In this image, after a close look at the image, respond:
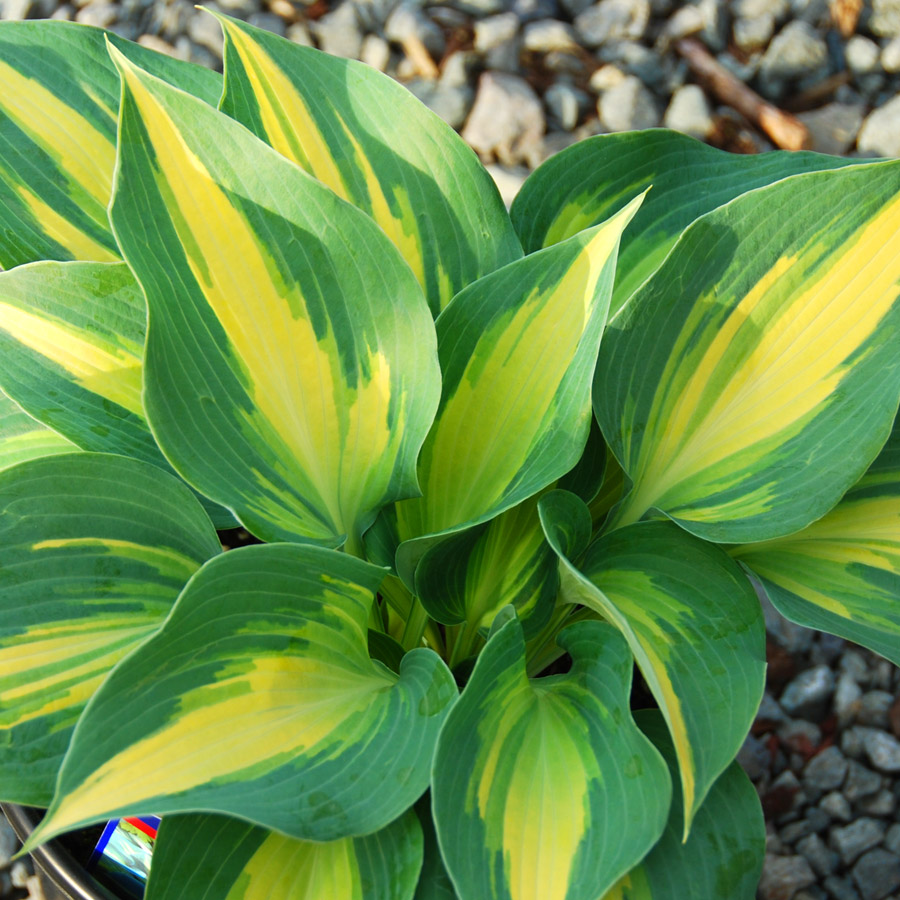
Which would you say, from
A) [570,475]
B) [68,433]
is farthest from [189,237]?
[570,475]

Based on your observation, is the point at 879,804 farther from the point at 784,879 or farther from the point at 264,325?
the point at 264,325

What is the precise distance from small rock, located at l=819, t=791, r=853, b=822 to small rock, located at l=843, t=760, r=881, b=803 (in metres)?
0.01

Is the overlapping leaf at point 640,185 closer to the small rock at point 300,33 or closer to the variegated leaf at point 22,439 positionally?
the variegated leaf at point 22,439

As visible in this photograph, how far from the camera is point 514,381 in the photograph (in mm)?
655

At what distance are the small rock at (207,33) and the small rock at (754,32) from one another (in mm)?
939

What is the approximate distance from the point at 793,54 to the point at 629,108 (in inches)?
13.2

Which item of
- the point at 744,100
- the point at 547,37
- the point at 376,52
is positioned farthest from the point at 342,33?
the point at 744,100

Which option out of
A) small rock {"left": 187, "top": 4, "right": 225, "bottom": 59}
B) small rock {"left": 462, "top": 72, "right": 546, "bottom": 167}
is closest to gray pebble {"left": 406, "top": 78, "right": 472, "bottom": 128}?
small rock {"left": 462, "top": 72, "right": 546, "bottom": 167}

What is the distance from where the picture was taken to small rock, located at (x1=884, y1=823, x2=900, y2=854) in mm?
1069

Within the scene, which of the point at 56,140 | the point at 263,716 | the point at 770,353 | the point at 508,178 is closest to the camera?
the point at 263,716

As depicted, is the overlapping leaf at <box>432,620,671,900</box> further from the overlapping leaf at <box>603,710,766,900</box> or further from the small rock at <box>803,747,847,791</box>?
the small rock at <box>803,747,847,791</box>

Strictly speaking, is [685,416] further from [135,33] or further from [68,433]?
[135,33]

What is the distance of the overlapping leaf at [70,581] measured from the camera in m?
0.57

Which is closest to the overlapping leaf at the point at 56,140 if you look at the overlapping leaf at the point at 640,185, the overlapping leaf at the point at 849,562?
the overlapping leaf at the point at 640,185
